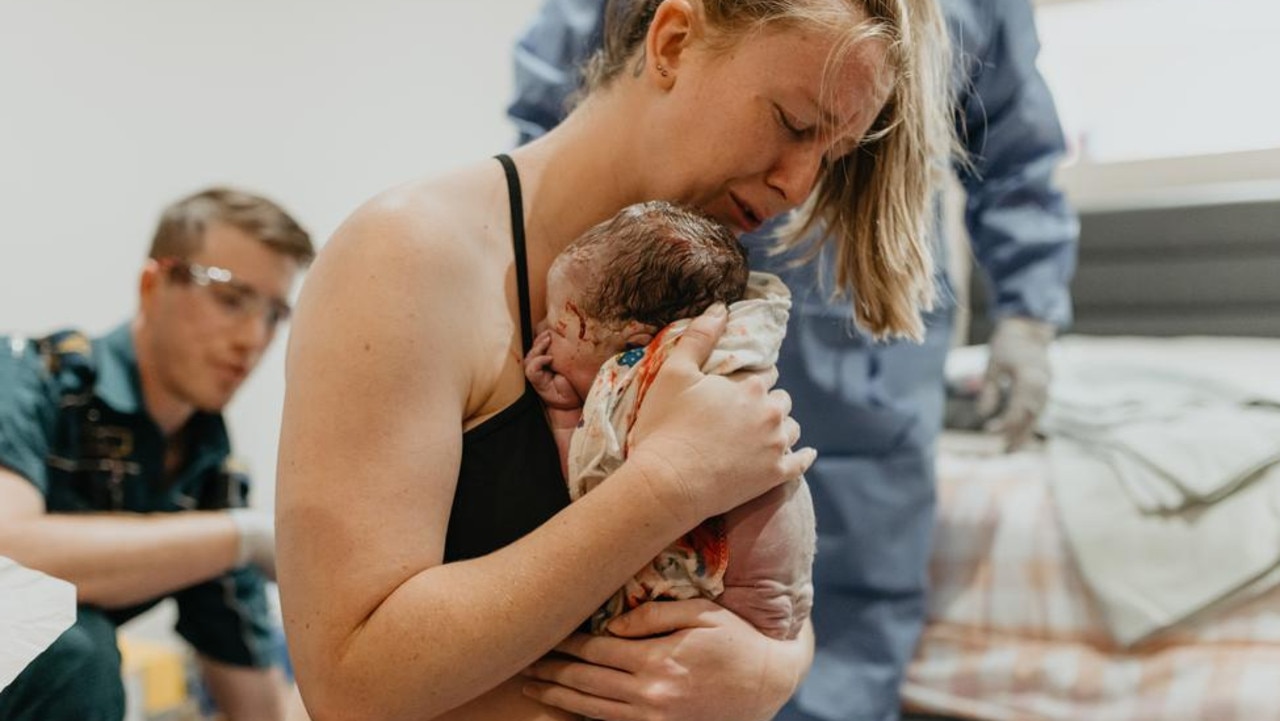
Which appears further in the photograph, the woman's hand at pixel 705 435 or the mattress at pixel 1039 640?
the mattress at pixel 1039 640

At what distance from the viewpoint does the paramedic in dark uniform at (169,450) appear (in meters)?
1.51

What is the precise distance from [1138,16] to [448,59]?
2.00 metres

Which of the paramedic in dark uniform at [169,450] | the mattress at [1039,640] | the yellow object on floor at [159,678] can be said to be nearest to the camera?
the paramedic in dark uniform at [169,450]

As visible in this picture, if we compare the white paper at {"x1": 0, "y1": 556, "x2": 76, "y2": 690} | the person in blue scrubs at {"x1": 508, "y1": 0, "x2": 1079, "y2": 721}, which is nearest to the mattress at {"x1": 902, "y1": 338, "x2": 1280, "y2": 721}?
the person in blue scrubs at {"x1": 508, "y1": 0, "x2": 1079, "y2": 721}

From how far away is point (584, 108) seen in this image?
43.5 inches

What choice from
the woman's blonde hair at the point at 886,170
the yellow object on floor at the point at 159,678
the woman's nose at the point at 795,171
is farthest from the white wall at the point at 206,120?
the woman's nose at the point at 795,171

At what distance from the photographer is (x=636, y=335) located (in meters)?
0.97

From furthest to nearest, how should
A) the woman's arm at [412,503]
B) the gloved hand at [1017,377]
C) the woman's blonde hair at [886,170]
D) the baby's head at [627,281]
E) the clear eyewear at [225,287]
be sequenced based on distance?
the gloved hand at [1017,377], the clear eyewear at [225,287], the woman's blonde hair at [886,170], the baby's head at [627,281], the woman's arm at [412,503]

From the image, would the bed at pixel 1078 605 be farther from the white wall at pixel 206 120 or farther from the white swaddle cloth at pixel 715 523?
the white wall at pixel 206 120

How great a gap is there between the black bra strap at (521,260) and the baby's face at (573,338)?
0.03 m

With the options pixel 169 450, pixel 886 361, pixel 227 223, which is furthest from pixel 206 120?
pixel 886 361

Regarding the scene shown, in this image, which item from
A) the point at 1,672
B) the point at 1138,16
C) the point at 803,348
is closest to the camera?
the point at 1,672

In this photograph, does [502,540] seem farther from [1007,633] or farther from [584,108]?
[1007,633]

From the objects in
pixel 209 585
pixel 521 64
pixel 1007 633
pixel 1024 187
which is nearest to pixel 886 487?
pixel 1007 633
